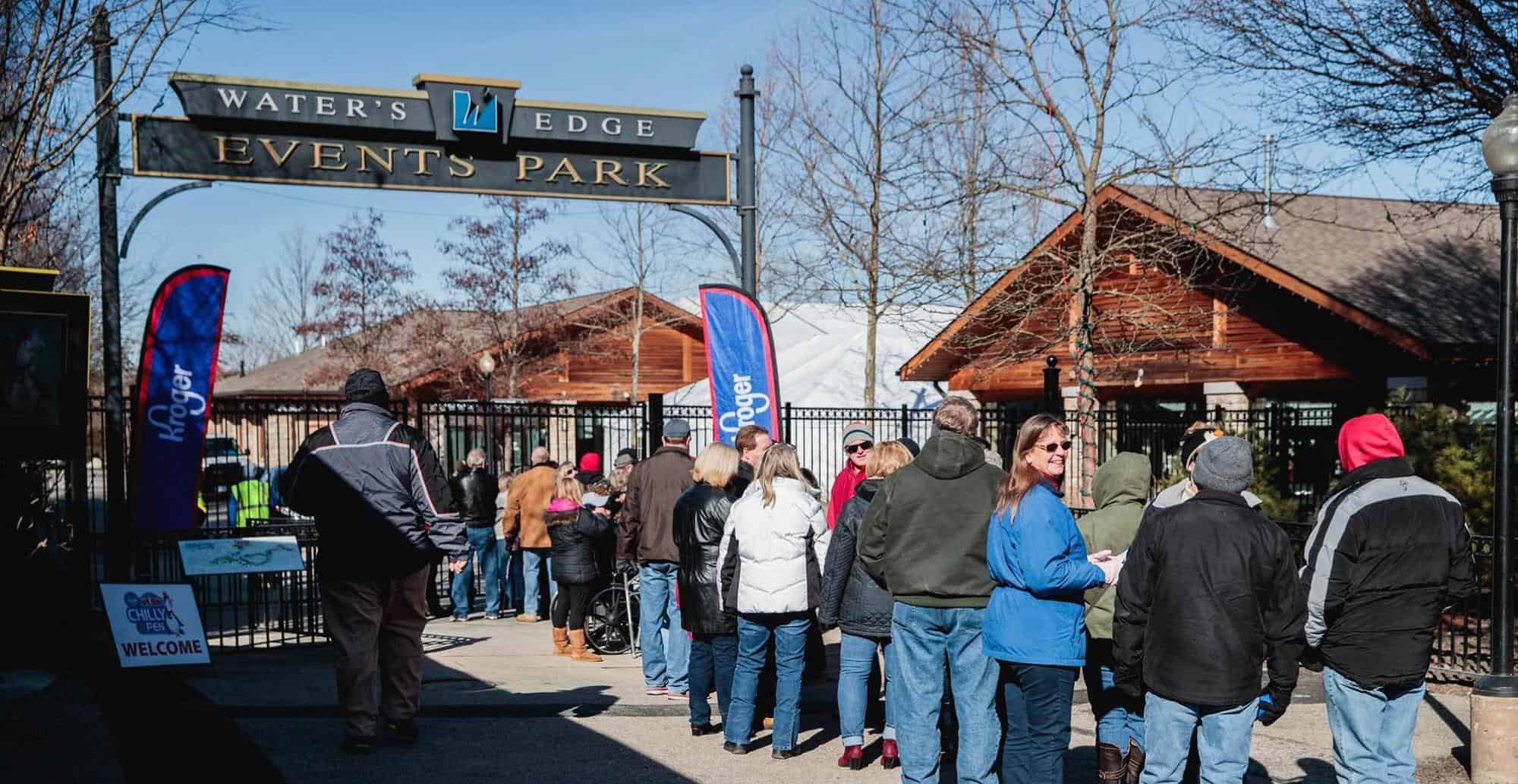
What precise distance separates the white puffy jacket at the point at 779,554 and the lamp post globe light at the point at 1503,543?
355 centimetres

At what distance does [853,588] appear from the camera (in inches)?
263

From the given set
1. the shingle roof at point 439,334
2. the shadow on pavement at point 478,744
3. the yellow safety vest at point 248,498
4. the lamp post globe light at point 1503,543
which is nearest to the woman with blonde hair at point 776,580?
the shadow on pavement at point 478,744

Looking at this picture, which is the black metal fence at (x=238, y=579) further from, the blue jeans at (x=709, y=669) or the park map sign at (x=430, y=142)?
the blue jeans at (x=709, y=669)

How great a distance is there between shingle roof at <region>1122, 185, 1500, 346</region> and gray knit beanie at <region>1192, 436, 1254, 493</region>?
9.52 metres

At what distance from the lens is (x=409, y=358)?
3738cm

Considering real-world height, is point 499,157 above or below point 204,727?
above

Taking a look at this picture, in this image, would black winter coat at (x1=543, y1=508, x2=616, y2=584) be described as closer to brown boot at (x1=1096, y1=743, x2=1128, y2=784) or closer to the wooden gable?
brown boot at (x1=1096, y1=743, x2=1128, y2=784)

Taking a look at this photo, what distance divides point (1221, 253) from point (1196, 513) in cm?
1365

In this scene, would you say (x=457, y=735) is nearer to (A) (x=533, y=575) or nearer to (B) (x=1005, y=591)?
(B) (x=1005, y=591)

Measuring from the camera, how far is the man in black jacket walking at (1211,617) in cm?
474

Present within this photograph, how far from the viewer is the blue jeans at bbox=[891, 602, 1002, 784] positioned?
18.4 ft

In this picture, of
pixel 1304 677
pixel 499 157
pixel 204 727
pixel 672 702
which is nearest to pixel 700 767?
pixel 672 702

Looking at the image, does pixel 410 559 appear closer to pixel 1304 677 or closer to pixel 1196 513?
pixel 1196 513

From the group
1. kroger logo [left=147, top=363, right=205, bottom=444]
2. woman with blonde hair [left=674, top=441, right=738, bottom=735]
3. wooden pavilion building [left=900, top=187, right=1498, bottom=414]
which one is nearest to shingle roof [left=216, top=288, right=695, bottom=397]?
wooden pavilion building [left=900, top=187, right=1498, bottom=414]
